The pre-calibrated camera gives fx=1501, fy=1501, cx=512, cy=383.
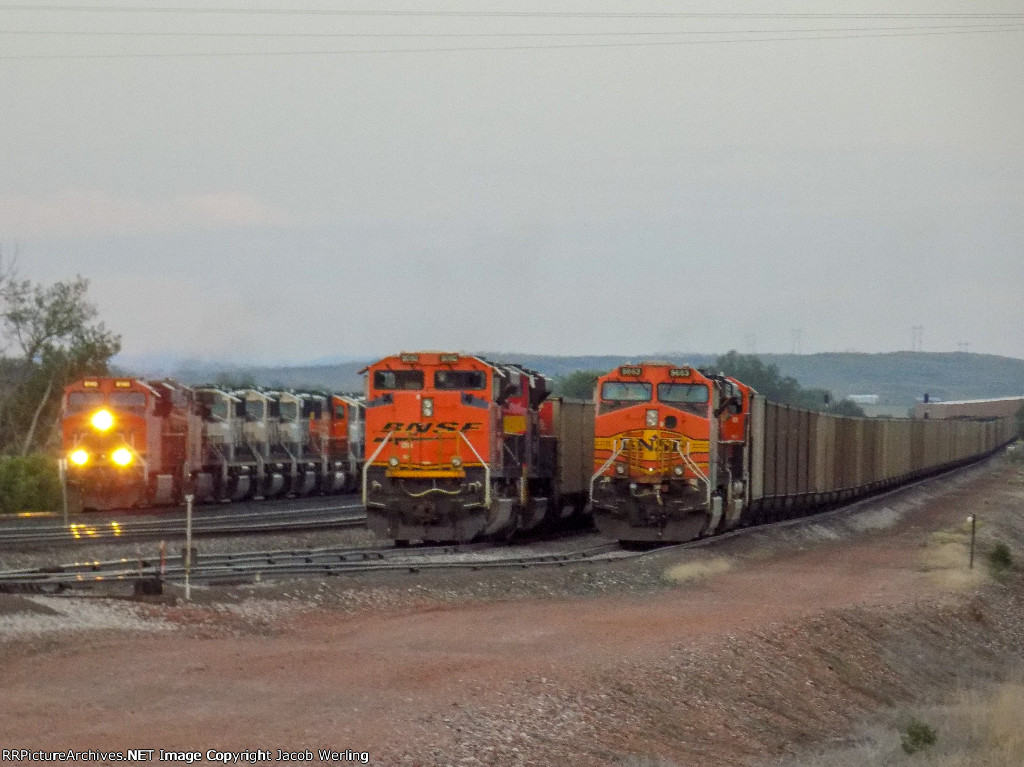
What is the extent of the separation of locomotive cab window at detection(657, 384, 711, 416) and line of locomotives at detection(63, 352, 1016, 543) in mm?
27

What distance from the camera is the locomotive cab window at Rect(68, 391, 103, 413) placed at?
122ft

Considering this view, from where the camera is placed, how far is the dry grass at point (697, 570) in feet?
82.3

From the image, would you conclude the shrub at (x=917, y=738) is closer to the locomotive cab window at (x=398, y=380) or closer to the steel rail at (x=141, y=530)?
the locomotive cab window at (x=398, y=380)

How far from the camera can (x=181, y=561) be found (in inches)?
880

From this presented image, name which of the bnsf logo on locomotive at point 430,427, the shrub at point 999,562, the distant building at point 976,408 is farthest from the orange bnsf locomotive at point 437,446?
the distant building at point 976,408

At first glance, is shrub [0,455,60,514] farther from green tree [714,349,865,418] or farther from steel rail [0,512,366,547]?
green tree [714,349,865,418]

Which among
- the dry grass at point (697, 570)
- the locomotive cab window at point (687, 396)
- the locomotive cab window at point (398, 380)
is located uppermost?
the locomotive cab window at point (398, 380)

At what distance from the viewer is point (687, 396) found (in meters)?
28.7

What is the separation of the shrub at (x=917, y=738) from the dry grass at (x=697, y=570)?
8.91 metres

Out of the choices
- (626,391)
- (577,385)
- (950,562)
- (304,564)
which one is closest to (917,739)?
(304,564)

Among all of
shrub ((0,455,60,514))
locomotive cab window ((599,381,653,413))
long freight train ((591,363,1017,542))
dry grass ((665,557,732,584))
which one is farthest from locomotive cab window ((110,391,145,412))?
dry grass ((665,557,732,584))

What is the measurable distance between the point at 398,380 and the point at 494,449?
213 cm

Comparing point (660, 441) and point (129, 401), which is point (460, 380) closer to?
point (660, 441)

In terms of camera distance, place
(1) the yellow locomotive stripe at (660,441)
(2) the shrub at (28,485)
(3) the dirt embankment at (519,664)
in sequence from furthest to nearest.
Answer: (2) the shrub at (28,485)
(1) the yellow locomotive stripe at (660,441)
(3) the dirt embankment at (519,664)
